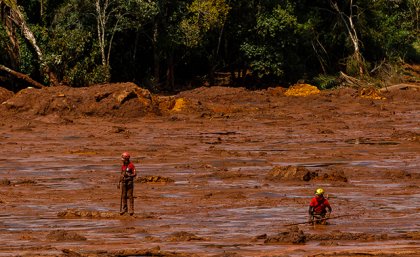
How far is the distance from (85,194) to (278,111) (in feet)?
76.6

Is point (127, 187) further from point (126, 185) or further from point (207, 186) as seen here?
point (207, 186)

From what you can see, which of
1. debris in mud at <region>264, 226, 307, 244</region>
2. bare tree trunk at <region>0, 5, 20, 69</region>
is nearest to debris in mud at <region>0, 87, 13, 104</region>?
bare tree trunk at <region>0, 5, 20, 69</region>

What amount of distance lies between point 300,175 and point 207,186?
87.7 inches

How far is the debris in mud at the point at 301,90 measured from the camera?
167ft

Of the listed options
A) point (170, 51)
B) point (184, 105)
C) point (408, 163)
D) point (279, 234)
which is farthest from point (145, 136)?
point (279, 234)

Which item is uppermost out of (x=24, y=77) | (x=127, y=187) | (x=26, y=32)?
(x=26, y=32)

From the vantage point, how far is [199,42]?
167 feet

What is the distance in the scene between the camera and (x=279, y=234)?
50.2 ft

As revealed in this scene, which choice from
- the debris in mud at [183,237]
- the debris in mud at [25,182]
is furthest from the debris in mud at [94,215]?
the debris in mud at [25,182]

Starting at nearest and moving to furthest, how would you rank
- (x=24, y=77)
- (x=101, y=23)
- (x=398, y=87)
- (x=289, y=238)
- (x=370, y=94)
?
(x=289, y=238), (x=24, y=77), (x=101, y=23), (x=370, y=94), (x=398, y=87)

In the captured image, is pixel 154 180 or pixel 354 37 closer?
pixel 154 180

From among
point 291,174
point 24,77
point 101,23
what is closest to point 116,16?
point 101,23

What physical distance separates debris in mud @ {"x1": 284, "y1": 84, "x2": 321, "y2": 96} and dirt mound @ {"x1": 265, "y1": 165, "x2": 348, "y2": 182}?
26.8m

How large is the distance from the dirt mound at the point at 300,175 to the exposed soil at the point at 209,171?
0.03m
